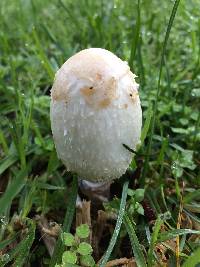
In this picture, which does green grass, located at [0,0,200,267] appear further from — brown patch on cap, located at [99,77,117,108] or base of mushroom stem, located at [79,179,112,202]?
brown patch on cap, located at [99,77,117,108]

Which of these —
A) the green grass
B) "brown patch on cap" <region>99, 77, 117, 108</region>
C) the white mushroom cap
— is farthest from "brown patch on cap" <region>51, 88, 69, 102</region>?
the green grass

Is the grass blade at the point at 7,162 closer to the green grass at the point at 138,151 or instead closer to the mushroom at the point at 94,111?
the green grass at the point at 138,151

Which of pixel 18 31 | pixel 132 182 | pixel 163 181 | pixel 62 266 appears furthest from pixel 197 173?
pixel 18 31

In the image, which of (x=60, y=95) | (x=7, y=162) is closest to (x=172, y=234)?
(x=60, y=95)

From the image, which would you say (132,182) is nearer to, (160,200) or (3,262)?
(160,200)

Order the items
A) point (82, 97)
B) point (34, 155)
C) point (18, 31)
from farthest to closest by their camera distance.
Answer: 1. point (18, 31)
2. point (34, 155)
3. point (82, 97)

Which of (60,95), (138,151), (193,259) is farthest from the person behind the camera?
(138,151)

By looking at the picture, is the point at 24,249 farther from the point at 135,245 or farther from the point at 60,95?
the point at 60,95
